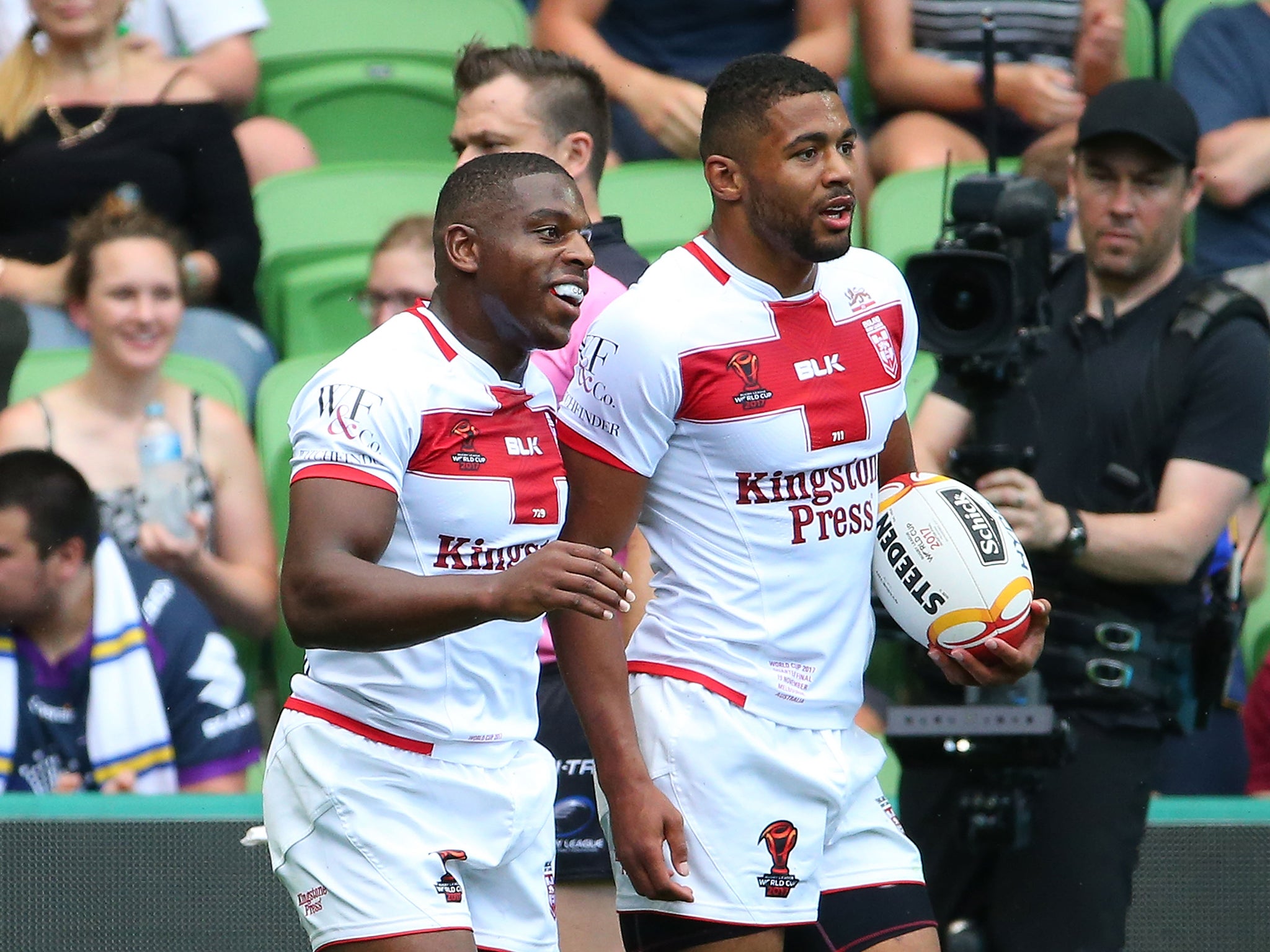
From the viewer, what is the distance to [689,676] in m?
3.16

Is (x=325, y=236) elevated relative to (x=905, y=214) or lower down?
elevated

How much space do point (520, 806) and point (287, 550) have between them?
574mm

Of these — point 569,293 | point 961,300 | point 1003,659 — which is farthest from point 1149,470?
point 569,293

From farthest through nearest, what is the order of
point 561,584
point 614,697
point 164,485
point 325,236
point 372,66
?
1. point 372,66
2. point 325,236
3. point 164,485
4. point 614,697
5. point 561,584

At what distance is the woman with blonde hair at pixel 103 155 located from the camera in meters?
5.72

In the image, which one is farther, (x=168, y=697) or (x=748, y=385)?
(x=168, y=697)

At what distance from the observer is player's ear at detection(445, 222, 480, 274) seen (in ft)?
→ 9.79

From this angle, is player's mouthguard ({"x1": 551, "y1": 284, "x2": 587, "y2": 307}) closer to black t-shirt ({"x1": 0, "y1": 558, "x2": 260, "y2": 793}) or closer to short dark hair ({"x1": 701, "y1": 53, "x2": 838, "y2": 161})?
short dark hair ({"x1": 701, "y1": 53, "x2": 838, "y2": 161})

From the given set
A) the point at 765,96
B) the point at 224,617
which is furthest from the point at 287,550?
the point at 224,617

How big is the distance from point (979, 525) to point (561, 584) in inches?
42.2

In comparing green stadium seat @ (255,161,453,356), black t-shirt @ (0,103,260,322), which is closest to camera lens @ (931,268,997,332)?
green stadium seat @ (255,161,453,356)

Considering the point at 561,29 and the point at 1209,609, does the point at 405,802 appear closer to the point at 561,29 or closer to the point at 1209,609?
the point at 1209,609

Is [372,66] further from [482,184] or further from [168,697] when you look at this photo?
[482,184]

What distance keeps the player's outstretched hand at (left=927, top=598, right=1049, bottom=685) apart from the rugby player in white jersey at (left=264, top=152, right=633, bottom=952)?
764mm
